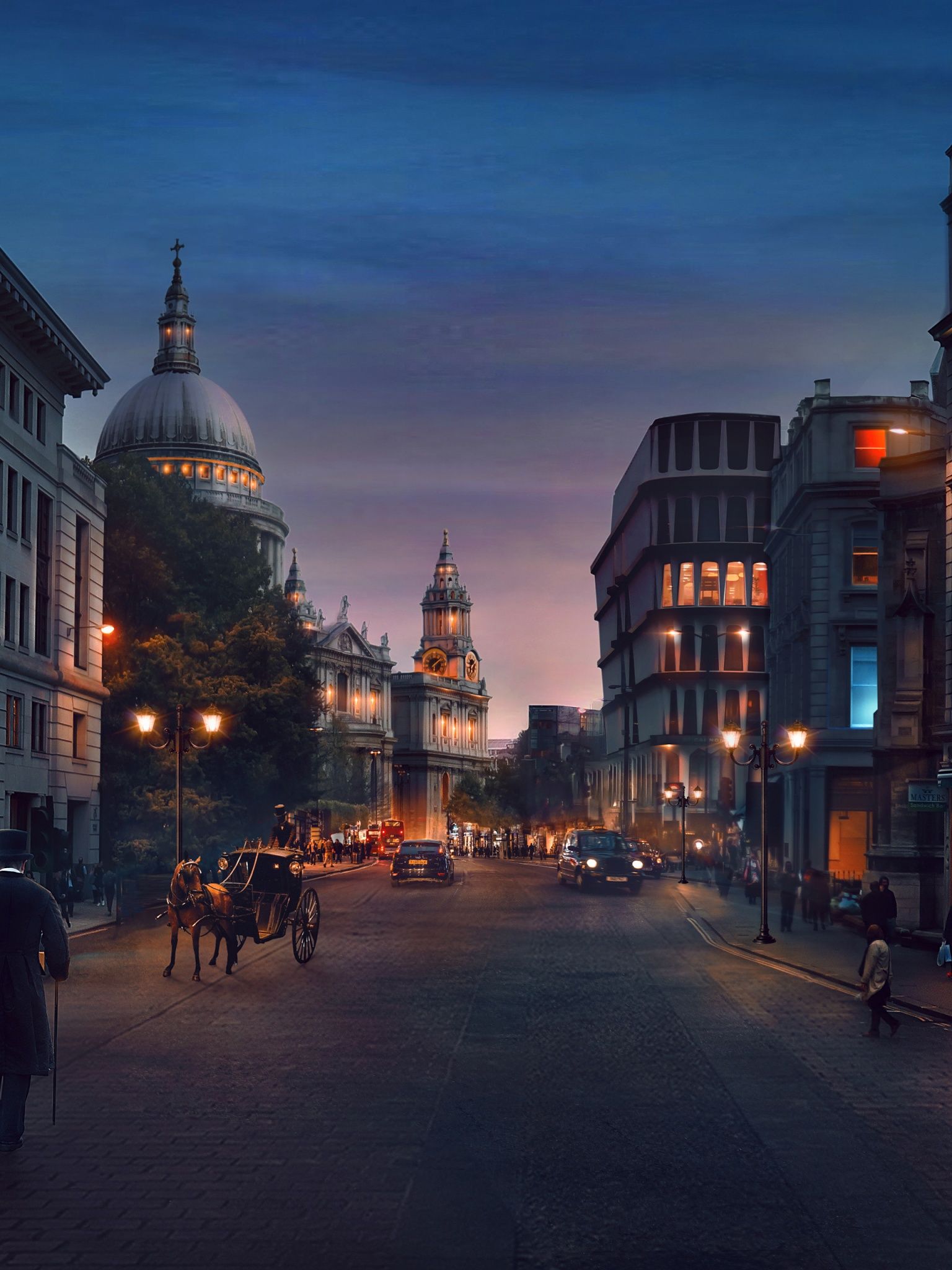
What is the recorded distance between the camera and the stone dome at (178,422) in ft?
507

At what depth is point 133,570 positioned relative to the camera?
62.0m

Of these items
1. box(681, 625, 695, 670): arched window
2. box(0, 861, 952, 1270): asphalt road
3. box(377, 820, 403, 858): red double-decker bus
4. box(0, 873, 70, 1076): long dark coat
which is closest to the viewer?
box(0, 861, 952, 1270): asphalt road

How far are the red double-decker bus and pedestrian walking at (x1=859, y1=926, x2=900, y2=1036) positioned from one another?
319 feet

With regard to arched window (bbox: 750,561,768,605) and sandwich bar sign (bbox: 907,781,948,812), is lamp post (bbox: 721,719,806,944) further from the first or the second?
arched window (bbox: 750,561,768,605)

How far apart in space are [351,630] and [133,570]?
12952 centimetres

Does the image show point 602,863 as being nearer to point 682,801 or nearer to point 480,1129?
point 682,801

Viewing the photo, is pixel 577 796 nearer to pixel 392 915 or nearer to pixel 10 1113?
pixel 392 915

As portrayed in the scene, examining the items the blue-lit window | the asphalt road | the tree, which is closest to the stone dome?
the tree

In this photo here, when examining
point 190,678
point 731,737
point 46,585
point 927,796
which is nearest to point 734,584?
point 190,678

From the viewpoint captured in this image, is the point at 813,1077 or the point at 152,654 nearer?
the point at 813,1077

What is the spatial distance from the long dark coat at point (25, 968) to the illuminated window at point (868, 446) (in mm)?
46708

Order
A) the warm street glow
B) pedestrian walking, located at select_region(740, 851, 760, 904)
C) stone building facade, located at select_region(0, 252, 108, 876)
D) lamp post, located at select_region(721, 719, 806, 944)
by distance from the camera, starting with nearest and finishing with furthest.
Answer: lamp post, located at select_region(721, 719, 806, 944), stone building facade, located at select_region(0, 252, 108, 876), the warm street glow, pedestrian walking, located at select_region(740, 851, 760, 904)

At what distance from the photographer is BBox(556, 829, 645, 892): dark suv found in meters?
53.2

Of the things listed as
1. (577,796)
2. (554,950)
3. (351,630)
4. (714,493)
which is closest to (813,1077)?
(554,950)
